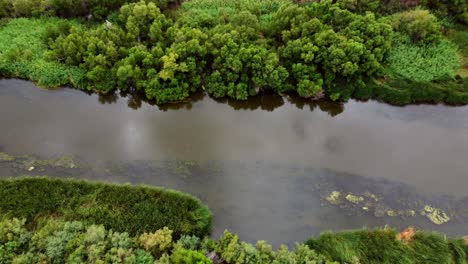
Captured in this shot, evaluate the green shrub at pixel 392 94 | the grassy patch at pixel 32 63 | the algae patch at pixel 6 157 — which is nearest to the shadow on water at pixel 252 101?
the grassy patch at pixel 32 63

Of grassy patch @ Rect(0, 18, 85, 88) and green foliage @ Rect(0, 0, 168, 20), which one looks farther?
green foliage @ Rect(0, 0, 168, 20)

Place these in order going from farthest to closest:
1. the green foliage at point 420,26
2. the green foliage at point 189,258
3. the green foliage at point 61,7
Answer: the green foliage at point 61,7, the green foliage at point 420,26, the green foliage at point 189,258

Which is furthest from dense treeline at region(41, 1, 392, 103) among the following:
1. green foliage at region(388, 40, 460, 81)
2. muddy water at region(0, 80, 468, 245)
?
muddy water at region(0, 80, 468, 245)

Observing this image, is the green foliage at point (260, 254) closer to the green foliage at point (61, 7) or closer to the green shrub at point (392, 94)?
the green shrub at point (392, 94)

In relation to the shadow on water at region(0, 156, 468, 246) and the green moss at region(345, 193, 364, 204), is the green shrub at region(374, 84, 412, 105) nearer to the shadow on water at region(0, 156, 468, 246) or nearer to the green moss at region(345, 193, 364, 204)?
the shadow on water at region(0, 156, 468, 246)

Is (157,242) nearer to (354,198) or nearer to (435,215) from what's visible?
(354,198)

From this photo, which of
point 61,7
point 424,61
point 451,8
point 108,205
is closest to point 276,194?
point 108,205
